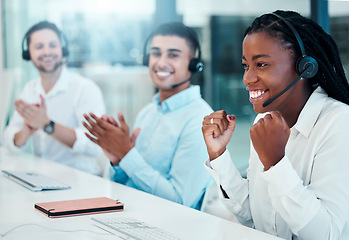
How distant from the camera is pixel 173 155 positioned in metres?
1.84

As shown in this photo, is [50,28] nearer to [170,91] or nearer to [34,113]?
[34,113]

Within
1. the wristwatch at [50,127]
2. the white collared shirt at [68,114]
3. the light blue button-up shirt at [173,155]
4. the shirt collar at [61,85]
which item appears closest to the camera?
the light blue button-up shirt at [173,155]

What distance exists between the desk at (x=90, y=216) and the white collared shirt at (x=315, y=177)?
0.32 ft

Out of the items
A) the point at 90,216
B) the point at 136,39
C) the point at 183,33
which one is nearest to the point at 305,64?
the point at 90,216

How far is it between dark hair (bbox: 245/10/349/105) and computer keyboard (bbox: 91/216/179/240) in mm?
599

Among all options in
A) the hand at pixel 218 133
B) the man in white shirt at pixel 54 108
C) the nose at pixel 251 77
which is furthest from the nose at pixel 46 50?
the nose at pixel 251 77

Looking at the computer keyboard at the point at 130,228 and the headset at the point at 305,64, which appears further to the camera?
the headset at the point at 305,64

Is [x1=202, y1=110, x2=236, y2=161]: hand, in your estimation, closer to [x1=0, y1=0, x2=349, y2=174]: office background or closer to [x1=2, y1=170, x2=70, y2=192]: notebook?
[x1=2, y1=170, x2=70, y2=192]: notebook

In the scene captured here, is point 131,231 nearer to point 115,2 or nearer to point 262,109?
point 262,109

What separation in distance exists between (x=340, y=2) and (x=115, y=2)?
1.88m

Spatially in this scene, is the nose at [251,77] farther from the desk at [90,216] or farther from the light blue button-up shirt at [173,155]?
the light blue button-up shirt at [173,155]

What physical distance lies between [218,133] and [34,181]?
30.4 inches

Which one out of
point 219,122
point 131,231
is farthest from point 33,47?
point 131,231

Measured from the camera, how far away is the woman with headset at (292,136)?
1.11m
